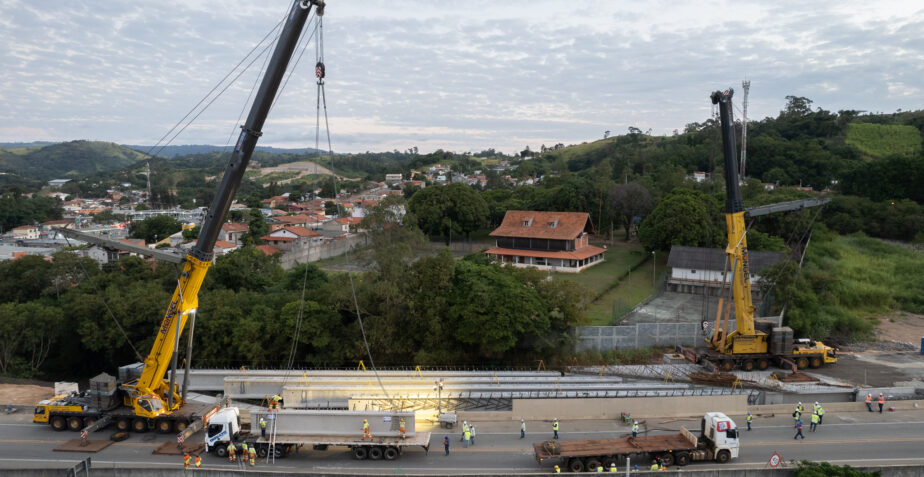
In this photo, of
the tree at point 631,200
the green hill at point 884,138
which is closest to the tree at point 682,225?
the tree at point 631,200

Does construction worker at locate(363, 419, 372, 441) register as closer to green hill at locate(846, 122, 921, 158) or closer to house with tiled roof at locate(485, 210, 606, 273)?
house with tiled roof at locate(485, 210, 606, 273)

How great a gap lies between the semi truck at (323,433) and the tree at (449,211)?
39.8 metres

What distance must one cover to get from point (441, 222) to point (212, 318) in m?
30.3

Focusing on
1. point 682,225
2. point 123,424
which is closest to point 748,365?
point 682,225

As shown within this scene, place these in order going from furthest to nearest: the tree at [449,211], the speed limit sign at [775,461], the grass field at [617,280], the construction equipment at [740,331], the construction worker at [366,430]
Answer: the tree at [449,211] < the grass field at [617,280] < the construction equipment at [740,331] < the construction worker at [366,430] < the speed limit sign at [775,461]

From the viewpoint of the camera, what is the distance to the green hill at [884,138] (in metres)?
86.1

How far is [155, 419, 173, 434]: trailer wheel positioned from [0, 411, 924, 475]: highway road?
25cm

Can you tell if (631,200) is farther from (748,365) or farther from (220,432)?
(220,432)

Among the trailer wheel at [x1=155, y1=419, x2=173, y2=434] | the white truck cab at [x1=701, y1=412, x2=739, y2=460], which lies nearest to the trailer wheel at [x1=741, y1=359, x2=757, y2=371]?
A: the white truck cab at [x1=701, y1=412, x2=739, y2=460]

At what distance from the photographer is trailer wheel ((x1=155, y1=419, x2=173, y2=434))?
1939 cm

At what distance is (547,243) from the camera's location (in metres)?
49.4

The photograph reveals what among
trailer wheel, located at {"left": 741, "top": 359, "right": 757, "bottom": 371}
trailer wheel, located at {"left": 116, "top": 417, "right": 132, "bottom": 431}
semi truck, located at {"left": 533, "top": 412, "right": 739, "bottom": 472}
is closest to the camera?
semi truck, located at {"left": 533, "top": 412, "right": 739, "bottom": 472}

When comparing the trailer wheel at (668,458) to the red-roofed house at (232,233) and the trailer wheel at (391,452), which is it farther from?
the red-roofed house at (232,233)

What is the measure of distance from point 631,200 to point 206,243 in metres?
47.6
